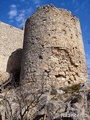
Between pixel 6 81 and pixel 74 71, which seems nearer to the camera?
pixel 74 71

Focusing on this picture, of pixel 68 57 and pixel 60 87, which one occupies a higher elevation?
pixel 68 57

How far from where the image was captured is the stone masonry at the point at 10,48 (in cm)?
1588

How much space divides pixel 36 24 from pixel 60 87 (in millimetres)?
4018

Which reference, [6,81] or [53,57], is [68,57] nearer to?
[53,57]

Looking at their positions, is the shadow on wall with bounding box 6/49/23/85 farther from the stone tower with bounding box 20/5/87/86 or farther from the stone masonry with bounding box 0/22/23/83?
the stone tower with bounding box 20/5/87/86

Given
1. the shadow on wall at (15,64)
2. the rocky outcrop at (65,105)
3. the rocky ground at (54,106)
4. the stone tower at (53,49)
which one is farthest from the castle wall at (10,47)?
the rocky outcrop at (65,105)

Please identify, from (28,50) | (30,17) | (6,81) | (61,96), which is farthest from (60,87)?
(30,17)

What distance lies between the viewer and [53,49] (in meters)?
11.9

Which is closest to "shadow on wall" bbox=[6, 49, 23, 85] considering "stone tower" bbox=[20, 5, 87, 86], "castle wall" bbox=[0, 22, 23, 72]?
"castle wall" bbox=[0, 22, 23, 72]

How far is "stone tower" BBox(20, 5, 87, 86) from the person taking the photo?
11.5 metres

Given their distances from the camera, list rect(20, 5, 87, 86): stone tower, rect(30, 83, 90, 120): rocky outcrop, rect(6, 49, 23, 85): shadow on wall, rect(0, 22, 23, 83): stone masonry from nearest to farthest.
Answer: rect(30, 83, 90, 120): rocky outcrop → rect(20, 5, 87, 86): stone tower → rect(6, 49, 23, 85): shadow on wall → rect(0, 22, 23, 83): stone masonry

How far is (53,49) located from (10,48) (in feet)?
18.9

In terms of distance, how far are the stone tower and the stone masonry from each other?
11.5 ft

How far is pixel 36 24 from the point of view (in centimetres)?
1288
